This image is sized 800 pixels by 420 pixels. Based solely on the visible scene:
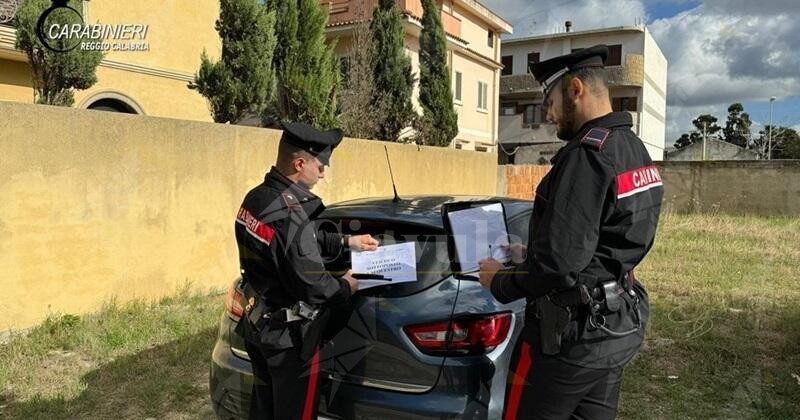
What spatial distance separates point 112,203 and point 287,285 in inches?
148

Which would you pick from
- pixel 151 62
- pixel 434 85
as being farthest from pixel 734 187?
pixel 151 62

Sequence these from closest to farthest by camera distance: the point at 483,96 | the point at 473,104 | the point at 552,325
Result: 1. the point at 552,325
2. the point at 473,104
3. the point at 483,96

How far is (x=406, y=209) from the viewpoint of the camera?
2.88 metres

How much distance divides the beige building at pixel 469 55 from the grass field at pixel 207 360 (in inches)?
549

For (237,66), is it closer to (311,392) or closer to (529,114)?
(311,392)

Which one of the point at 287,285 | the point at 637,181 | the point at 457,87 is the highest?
the point at 457,87

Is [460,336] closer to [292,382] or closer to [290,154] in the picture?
[292,382]

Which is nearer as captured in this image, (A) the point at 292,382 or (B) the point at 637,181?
(B) the point at 637,181

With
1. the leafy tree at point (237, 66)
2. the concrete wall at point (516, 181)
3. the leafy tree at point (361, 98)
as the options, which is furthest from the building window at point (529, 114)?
the leafy tree at point (237, 66)

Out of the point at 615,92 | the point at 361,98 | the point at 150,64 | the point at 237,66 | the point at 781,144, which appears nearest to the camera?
the point at 237,66

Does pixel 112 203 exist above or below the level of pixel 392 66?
below

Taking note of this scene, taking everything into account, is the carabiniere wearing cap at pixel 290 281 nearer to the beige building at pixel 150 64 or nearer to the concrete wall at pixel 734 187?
the beige building at pixel 150 64

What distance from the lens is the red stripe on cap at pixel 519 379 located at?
1.91 metres

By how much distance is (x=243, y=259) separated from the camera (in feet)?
7.85
